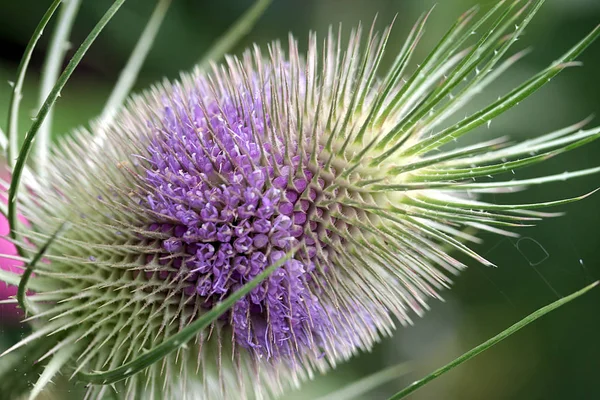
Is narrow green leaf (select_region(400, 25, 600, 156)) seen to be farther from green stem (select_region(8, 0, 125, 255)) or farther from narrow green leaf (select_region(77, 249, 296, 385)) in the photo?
green stem (select_region(8, 0, 125, 255))

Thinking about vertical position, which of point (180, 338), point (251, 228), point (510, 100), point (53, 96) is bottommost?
point (180, 338)

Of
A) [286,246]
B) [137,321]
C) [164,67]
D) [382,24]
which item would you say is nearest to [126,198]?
[137,321]

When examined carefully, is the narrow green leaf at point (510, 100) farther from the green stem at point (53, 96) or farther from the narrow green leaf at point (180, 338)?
the green stem at point (53, 96)

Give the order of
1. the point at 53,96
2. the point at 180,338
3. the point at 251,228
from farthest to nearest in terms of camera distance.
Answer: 1. the point at 251,228
2. the point at 53,96
3. the point at 180,338

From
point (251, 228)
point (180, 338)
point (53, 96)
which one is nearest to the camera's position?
point (180, 338)

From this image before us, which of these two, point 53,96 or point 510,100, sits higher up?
point 53,96

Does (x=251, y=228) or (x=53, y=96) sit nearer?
(x=53, y=96)

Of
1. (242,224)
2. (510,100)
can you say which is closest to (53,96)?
(242,224)

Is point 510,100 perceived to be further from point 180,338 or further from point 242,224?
point 180,338

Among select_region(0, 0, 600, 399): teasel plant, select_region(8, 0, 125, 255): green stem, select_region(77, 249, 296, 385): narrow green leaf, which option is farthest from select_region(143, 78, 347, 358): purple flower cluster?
select_region(8, 0, 125, 255): green stem

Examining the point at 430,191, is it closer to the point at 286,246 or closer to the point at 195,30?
the point at 286,246
